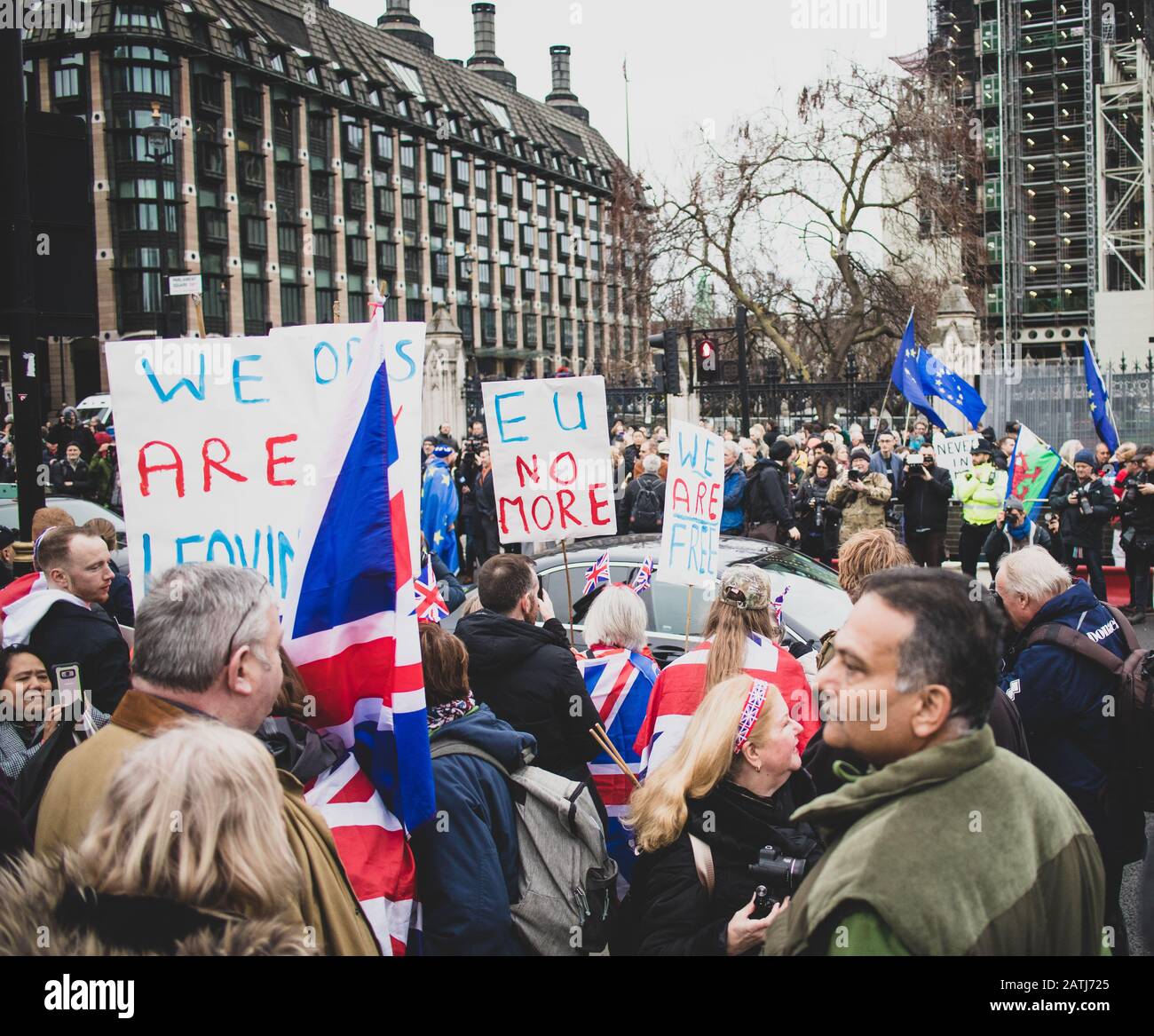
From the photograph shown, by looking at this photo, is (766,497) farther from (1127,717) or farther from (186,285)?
(1127,717)

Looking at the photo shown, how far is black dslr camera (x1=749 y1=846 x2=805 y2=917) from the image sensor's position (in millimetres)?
3201

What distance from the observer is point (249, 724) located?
273 cm

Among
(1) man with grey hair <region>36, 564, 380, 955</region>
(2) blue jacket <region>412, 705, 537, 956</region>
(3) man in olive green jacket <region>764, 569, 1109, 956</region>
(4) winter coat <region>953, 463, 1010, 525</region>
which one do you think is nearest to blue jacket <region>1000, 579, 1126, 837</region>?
(2) blue jacket <region>412, 705, 537, 956</region>

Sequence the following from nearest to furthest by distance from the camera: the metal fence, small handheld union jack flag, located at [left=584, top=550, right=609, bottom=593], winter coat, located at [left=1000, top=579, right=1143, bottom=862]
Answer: winter coat, located at [left=1000, top=579, right=1143, bottom=862], small handheld union jack flag, located at [left=584, top=550, right=609, bottom=593], the metal fence

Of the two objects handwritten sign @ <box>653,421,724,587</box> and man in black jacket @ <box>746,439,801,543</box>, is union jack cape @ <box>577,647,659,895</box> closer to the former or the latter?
handwritten sign @ <box>653,421,724,587</box>

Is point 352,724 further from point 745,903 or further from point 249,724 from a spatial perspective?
point 745,903

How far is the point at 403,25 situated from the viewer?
273 ft

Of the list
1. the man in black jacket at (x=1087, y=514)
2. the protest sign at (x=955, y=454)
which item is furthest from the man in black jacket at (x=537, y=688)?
the protest sign at (x=955, y=454)

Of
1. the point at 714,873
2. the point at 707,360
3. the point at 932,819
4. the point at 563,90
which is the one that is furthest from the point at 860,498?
the point at 563,90

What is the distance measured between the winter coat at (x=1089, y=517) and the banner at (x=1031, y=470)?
35.1 inches

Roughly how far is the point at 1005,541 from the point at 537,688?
9.59m

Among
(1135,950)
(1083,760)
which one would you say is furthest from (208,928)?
(1135,950)
